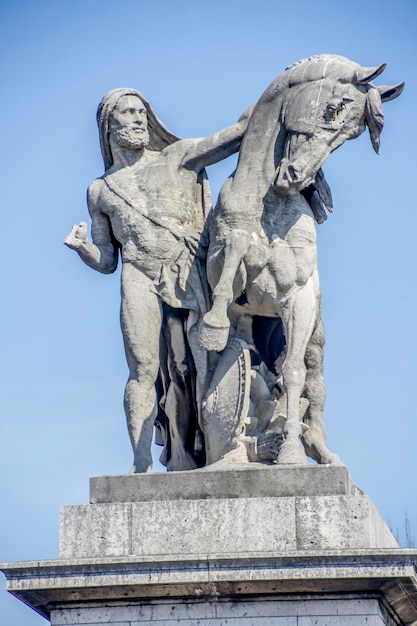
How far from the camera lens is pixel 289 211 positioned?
15.7 meters

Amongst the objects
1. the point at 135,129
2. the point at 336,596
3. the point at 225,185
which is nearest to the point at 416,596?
the point at 336,596

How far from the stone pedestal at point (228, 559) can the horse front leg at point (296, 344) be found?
65 centimetres

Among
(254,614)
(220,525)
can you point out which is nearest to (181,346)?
(220,525)

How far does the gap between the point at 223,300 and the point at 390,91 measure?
8.41ft

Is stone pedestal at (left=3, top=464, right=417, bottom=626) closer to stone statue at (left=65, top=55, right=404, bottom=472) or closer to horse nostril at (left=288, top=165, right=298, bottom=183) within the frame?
stone statue at (left=65, top=55, right=404, bottom=472)

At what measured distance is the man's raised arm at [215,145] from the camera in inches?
641

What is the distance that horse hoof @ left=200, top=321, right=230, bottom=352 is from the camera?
1536 cm

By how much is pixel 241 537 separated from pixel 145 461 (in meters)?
1.62

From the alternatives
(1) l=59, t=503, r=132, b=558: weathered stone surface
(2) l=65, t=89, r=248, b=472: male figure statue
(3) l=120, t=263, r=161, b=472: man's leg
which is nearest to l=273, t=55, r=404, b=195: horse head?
(2) l=65, t=89, r=248, b=472: male figure statue

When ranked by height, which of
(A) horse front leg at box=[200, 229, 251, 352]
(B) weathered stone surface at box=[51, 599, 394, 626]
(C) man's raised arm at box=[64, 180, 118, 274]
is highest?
(C) man's raised arm at box=[64, 180, 118, 274]

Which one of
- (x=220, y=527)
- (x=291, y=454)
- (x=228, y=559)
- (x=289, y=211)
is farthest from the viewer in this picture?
(x=289, y=211)

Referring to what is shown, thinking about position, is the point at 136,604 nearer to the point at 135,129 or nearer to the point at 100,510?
the point at 100,510

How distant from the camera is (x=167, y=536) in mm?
14578

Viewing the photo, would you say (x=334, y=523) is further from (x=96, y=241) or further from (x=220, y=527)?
(x=96, y=241)
